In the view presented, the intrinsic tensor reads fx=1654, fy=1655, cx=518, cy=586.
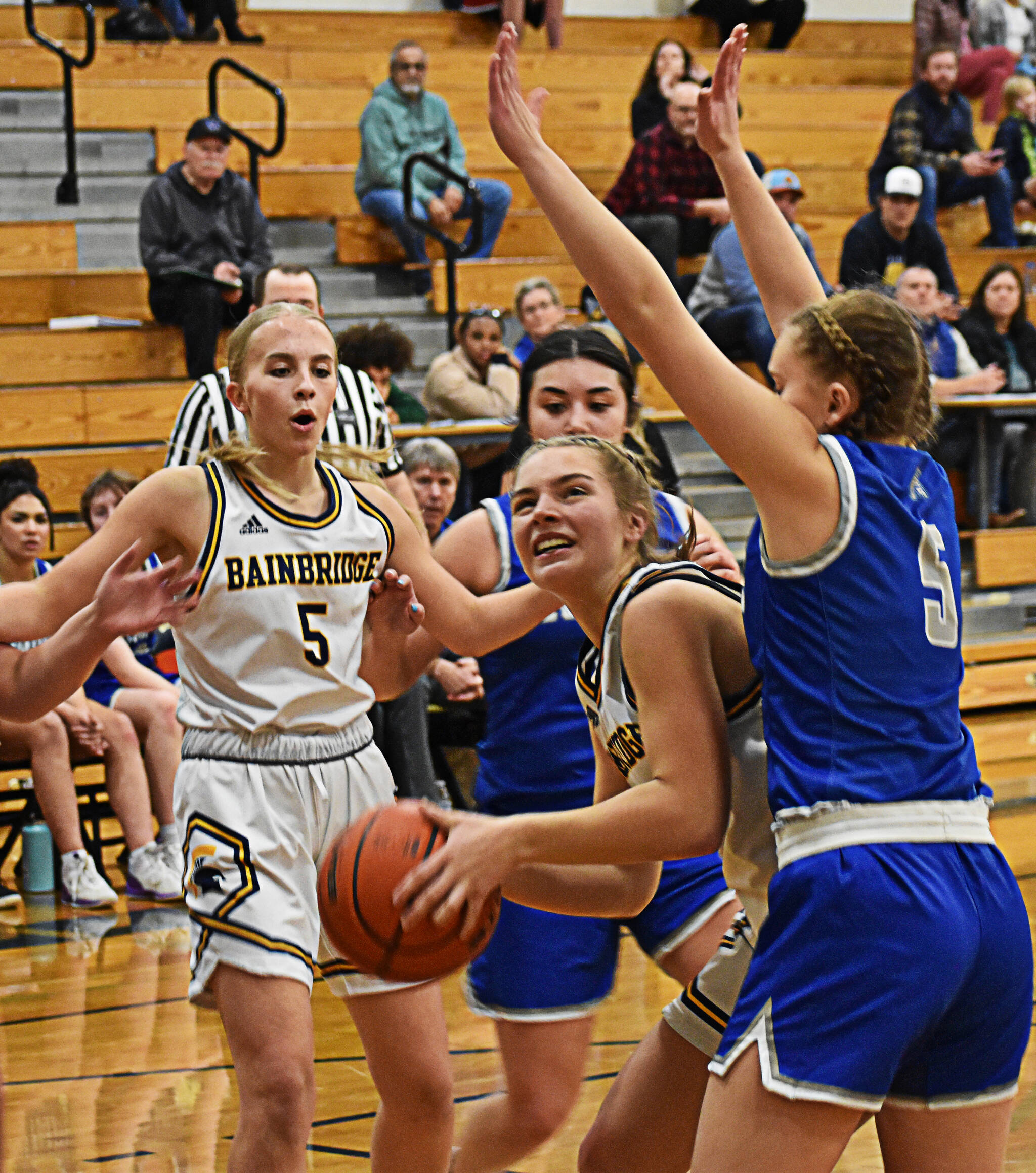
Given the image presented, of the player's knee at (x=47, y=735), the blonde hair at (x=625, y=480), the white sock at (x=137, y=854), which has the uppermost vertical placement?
the blonde hair at (x=625, y=480)

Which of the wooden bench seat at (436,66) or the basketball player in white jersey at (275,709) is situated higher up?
the wooden bench seat at (436,66)

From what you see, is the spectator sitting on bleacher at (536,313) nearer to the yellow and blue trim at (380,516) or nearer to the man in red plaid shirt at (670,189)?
the man in red plaid shirt at (670,189)

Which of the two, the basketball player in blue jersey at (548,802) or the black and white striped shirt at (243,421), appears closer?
the basketball player in blue jersey at (548,802)

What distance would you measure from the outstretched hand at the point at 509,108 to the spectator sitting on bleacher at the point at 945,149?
373 inches

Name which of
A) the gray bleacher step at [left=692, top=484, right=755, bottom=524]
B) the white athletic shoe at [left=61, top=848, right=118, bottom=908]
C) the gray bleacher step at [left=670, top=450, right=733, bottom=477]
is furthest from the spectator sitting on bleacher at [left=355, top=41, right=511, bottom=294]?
the white athletic shoe at [left=61, top=848, right=118, bottom=908]

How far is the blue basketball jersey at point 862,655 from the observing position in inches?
78.9

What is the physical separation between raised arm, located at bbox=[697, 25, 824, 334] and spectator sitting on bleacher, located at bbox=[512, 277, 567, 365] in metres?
5.85

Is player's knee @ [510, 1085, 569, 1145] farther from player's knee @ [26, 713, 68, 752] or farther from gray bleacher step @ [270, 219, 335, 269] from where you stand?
gray bleacher step @ [270, 219, 335, 269]

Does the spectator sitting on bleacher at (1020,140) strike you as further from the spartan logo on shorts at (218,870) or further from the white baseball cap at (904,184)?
the spartan logo on shorts at (218,870)

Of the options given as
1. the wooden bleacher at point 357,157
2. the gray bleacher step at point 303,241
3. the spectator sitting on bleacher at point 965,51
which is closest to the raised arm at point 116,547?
the wooden bleacher at point 357,157

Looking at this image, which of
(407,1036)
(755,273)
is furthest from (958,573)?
(407,1036)

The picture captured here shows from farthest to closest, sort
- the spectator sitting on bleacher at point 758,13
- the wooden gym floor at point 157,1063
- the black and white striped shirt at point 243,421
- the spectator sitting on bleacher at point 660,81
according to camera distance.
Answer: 1. the spectator sitting on bleacher at point 758,13
2. the spectator sitting on bleacher at point 660,81
3. the black and white striped shirt at point 243,421
4. the wooden gym floor at point 157,1063

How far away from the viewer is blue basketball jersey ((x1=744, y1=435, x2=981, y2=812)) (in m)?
2.00

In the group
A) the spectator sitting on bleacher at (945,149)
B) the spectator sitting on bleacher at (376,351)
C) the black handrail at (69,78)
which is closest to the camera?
the spectator sitting on bleacher at (376,351)
